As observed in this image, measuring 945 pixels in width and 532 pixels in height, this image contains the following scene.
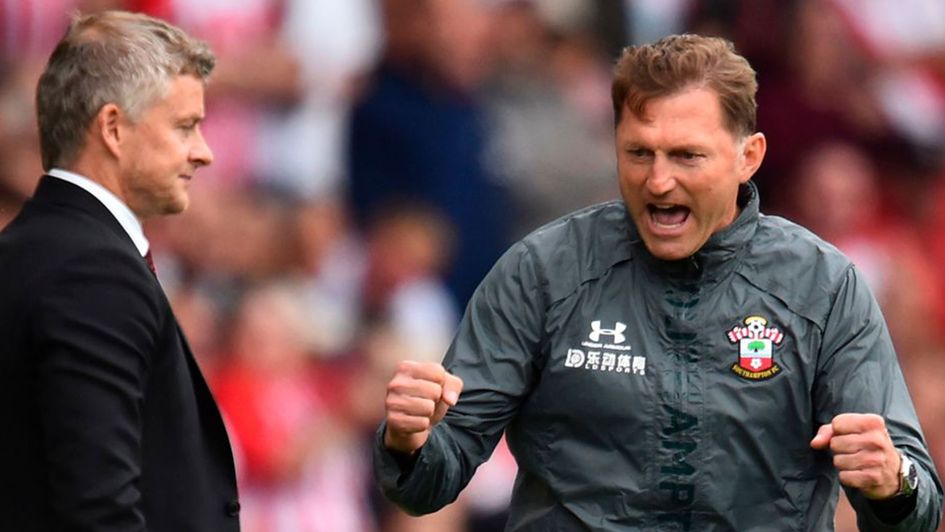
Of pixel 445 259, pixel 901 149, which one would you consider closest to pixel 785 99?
pixel 901 149

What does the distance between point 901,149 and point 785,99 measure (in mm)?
645

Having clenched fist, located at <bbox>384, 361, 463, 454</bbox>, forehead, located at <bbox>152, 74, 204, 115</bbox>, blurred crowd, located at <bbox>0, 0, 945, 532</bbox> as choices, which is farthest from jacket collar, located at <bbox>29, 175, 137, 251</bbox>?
blurred crowd, located at <bbox>0, 0, 945, 532</bbox>

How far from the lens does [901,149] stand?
356 inches

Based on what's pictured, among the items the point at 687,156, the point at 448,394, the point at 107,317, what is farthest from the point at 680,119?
the point at 107,317

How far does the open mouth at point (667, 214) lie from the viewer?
4.09m

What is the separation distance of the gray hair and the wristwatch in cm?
159

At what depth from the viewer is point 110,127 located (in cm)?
381

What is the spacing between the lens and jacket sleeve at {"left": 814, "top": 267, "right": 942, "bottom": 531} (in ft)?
12.9

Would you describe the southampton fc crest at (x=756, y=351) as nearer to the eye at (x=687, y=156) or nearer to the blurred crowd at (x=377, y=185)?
the eye at (x=687, y=156)

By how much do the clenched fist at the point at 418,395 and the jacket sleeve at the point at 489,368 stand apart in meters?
0.20

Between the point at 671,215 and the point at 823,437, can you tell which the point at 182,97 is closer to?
the point at 671,215

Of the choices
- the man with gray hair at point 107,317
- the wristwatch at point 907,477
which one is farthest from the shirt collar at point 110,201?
the wristwatch at point 907,477

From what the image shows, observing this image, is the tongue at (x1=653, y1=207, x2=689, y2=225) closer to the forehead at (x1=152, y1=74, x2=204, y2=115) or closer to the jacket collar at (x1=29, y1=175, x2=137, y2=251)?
the forehead at (x1=152, y1=74, x2=204, y2=115)

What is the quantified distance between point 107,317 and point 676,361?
117 centimetres
